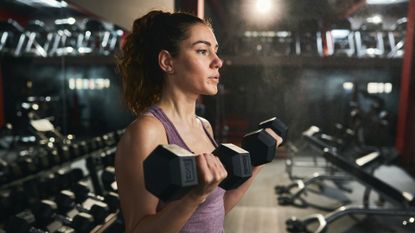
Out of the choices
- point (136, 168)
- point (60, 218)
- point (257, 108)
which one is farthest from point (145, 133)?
point (257, 108)

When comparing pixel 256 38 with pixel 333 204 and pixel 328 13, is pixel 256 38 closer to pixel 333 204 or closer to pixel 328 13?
pixel 328 13

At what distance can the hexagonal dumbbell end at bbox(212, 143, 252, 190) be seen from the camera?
0.64 m

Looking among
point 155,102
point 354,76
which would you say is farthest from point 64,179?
point 354,76

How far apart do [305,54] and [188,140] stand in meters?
4.52

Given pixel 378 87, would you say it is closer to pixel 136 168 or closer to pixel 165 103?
pixel 165 103

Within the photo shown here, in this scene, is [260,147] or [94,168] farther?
[94,168]

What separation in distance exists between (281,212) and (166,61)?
2398mm

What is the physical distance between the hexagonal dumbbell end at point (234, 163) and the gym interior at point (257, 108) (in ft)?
2.62

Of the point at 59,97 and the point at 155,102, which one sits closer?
the point at 155,102

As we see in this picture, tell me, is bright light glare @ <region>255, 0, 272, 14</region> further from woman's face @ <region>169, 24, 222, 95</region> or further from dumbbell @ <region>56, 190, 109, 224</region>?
woman's face @ <region>169, 24, 222, 95</region>

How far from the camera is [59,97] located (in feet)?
18.0

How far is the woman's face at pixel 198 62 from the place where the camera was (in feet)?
2.67

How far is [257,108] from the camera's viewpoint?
4.27m

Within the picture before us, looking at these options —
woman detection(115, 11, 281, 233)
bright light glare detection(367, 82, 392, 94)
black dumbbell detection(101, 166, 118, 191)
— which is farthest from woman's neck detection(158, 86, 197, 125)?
bright light glare detection(367, 82, 392, 94)
